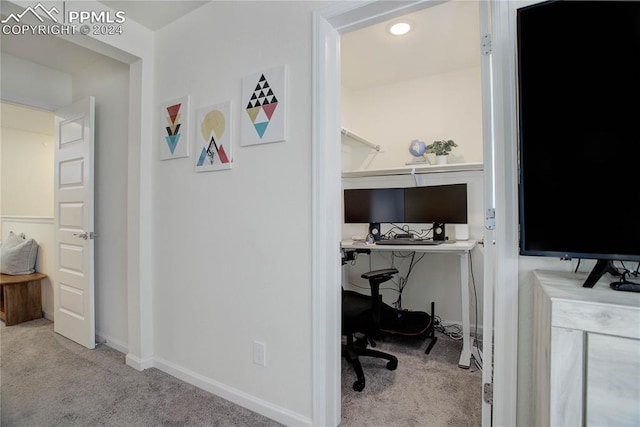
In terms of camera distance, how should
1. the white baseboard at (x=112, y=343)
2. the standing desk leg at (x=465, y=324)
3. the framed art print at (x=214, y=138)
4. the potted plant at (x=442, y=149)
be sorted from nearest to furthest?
the framed art print at (x=214, y=138)
the standing desk leg at (x=465, y=324)
the white baseboard at (x=112, y=343)
the potted plant at (x=442, y=149)

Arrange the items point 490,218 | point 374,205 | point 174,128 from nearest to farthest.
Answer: point 490,218 < point 174,128 < point 374,205

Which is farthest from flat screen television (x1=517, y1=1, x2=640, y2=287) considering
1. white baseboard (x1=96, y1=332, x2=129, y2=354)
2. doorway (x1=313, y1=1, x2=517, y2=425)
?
white baseboard (x1=96, y1=332, x2=129, y2=354)

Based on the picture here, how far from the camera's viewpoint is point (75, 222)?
2.67 meters

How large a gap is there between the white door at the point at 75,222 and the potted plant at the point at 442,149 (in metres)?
3.07

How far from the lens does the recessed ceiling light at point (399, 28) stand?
2.22 metres

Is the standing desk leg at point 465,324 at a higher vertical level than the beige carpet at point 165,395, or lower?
higher

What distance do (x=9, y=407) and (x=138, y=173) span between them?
1596mm

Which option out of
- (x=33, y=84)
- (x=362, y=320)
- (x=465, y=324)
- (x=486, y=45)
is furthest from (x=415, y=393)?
(x=33, y=84)

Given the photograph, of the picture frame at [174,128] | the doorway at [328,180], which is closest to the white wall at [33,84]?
the picture frame at [174,128]

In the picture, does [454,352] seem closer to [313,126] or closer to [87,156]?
[313,126]

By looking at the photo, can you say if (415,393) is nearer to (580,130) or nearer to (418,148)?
(580,130)

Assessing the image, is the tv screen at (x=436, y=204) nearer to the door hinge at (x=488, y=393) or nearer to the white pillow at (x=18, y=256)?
the door hinge at (x=488, y=393)

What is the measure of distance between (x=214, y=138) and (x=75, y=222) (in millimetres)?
1783

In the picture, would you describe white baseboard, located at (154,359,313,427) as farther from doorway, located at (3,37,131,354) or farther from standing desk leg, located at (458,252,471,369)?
standing desk leg, located at (458,252,471,369)
